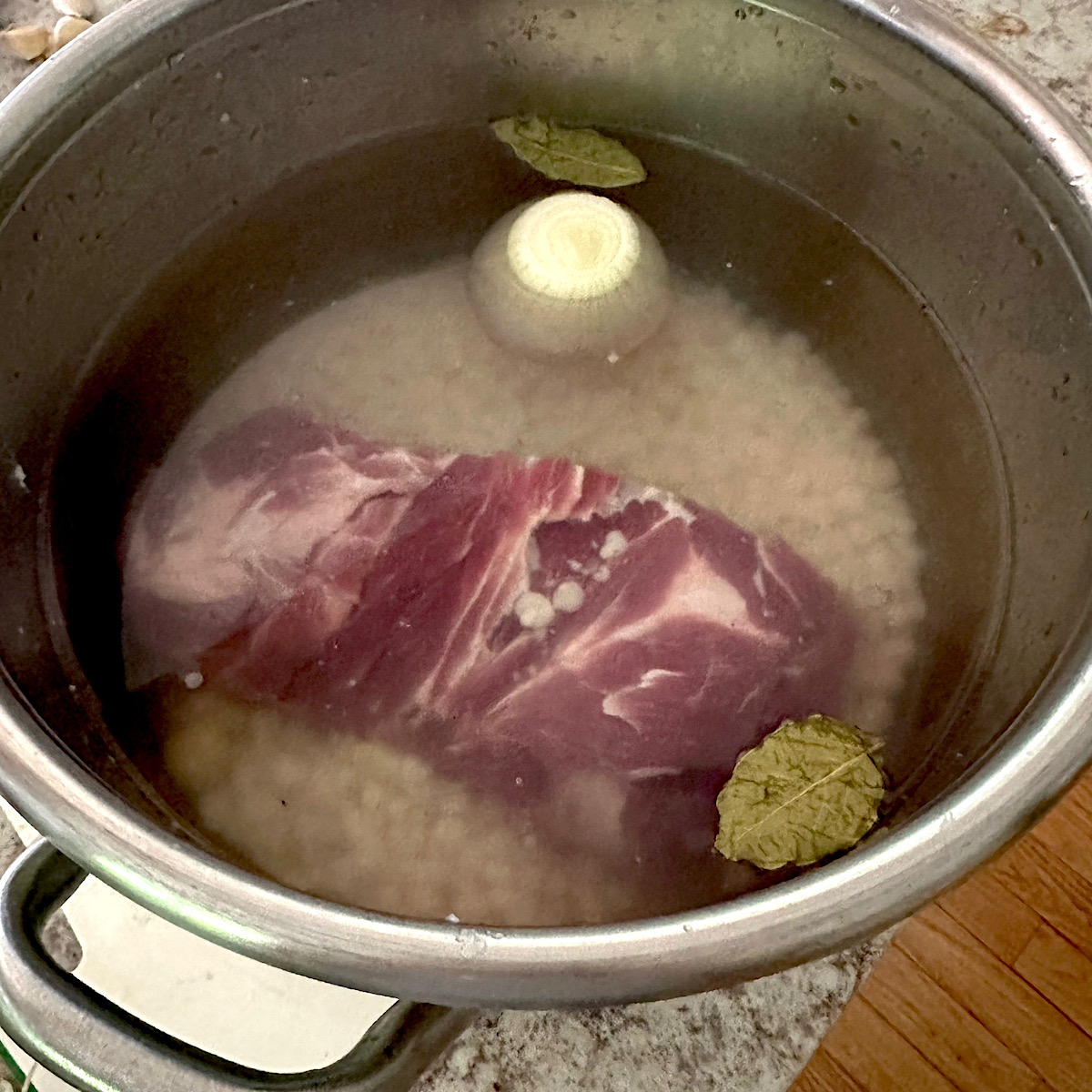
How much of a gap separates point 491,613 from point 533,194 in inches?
17.7

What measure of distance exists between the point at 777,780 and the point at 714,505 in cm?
27

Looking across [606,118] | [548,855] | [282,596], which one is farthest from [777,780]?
[606,118]

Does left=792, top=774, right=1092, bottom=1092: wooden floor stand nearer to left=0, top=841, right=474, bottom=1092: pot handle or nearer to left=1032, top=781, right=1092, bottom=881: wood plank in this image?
left=1032, top=781, right=1092, bottom=881: wood plank

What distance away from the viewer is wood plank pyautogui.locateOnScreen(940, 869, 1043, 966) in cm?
92

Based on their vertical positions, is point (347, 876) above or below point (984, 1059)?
above

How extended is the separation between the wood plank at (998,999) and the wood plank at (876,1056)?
68 millimetres

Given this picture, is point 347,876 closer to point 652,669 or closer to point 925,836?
point 652,669

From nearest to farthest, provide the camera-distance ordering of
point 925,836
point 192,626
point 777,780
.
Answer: point 925,836 < point 777,780 < point 192,626

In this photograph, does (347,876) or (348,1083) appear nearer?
(348,1083)

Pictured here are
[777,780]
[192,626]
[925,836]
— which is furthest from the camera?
[192,626]

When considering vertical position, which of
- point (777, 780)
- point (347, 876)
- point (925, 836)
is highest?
point (925, 836)

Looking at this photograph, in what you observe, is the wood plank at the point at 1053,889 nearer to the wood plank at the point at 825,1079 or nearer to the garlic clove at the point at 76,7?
the wood plank at the point at 825,1079

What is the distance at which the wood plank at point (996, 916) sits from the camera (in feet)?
3.02

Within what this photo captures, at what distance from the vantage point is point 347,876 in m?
0.72
